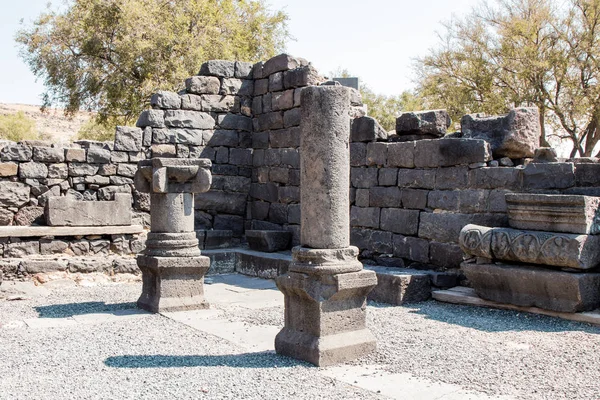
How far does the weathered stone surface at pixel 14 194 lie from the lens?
9.50m

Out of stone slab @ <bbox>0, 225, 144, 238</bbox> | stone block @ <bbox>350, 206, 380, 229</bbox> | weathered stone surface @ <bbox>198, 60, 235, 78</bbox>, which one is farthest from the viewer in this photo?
weathered stone surface @ <bbox>198, 60, 235, 78</bbox>

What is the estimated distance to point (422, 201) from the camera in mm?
8922

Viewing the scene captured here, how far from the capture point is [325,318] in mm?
5266

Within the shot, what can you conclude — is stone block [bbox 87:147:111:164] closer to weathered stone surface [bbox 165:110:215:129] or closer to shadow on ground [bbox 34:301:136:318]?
weathered stone surface [bbox 165:110:215:129]

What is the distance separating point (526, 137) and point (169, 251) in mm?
4631

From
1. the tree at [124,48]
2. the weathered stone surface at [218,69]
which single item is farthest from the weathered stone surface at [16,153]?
the tree at [124,48]

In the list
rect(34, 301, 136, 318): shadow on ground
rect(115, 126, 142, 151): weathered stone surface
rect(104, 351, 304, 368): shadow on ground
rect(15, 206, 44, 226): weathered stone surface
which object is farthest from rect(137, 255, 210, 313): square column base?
rect(115, 126, 142, 151): weathered stone surface

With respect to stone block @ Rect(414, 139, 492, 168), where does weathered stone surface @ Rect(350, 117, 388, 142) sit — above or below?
above

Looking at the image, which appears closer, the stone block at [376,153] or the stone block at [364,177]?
the stone block at [376,153]

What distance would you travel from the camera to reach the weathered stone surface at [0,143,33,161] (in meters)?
9.54

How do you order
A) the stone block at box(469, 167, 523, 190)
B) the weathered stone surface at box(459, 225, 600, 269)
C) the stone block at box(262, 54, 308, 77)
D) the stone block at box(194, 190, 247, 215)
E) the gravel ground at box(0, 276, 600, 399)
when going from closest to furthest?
1. the gravel ground at box(0, 276, 600, 399)
2. the weathered stone surface at box(459, 225, 600, 269)
3. the stone block at box(469, 167, 523, 190)
4. the stone block at box(262, 54, 308, 77)
5. the stone block at box(194, 190, 247, 215)

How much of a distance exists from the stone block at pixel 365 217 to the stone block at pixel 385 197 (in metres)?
0.10

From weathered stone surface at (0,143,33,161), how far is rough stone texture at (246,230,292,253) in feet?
12.0

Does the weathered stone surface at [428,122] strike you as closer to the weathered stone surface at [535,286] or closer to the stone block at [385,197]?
the stone block at [385,197]
